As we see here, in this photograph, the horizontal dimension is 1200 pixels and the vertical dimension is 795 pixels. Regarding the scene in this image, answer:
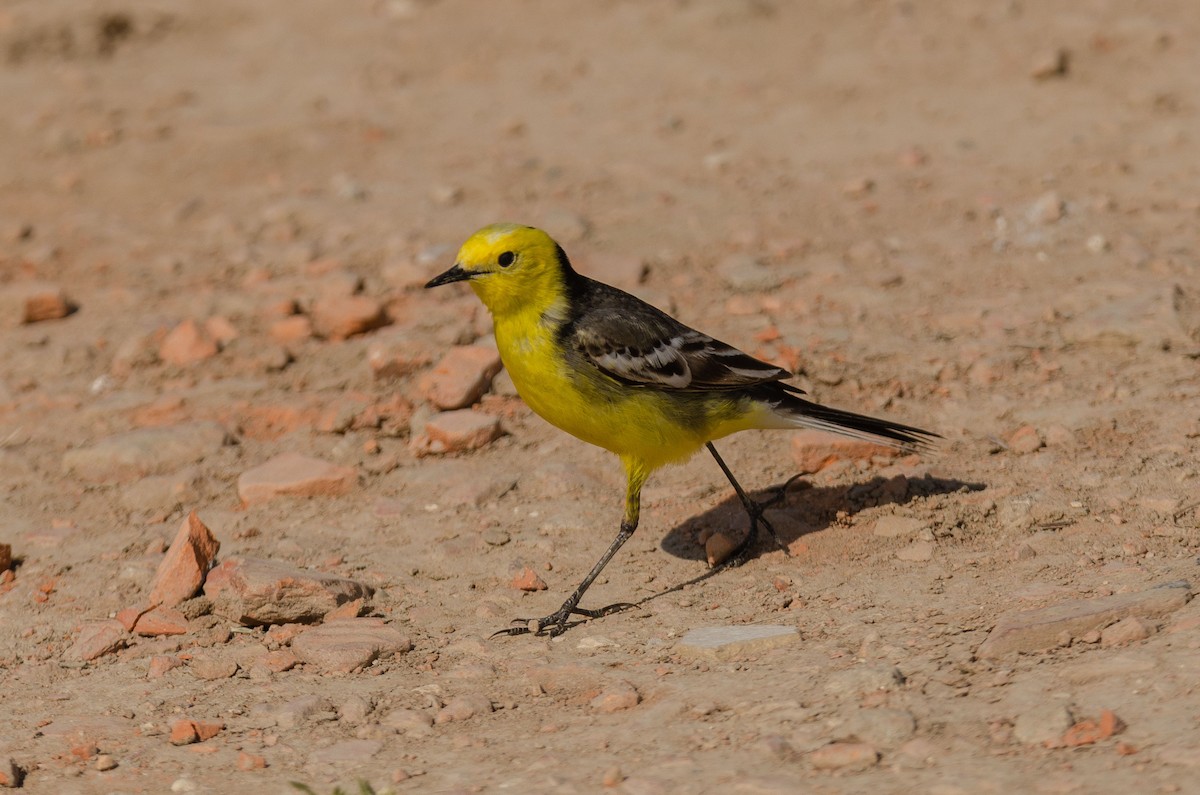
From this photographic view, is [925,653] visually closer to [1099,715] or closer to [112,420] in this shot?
[1099,715]

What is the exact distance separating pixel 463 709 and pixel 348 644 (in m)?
0.75

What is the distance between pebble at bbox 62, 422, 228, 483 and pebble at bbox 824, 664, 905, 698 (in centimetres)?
414

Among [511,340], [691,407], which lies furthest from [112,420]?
[691,407]

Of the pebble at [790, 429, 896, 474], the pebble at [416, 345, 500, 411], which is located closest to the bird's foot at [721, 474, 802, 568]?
the pebble at [790, 429, 896, 474]

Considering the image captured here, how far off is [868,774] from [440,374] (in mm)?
4261

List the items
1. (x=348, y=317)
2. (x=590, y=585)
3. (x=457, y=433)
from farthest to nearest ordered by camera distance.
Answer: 1. (x=348, y=317)
2. (x=457, y=433)
3. (x=590, y=585)

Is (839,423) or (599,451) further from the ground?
(839,423)

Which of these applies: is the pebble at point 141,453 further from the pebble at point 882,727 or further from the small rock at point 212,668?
the pebble at point 882,727

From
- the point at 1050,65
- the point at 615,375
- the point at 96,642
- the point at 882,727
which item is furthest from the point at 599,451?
the point at 1050,65

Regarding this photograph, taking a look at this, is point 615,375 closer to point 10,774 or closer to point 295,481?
point 295,481

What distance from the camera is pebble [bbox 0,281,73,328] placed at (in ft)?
31.7

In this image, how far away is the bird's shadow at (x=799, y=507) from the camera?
6.97 metres

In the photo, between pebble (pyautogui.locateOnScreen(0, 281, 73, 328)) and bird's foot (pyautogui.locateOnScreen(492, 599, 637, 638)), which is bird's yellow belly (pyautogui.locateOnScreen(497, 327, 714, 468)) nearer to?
bird's foot (pyautogui.locateOnScreen(492, 599, 637, 638))

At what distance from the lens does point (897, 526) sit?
22.0ft
